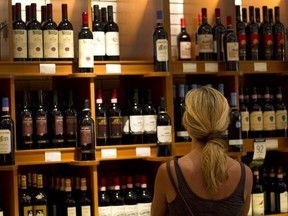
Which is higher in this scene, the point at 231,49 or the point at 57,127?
the point at 231,49

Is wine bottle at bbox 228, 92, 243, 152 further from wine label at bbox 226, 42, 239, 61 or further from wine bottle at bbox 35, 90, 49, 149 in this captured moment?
wine bottle at bbox 35, 90, 49, 149

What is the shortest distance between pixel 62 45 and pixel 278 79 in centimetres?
178

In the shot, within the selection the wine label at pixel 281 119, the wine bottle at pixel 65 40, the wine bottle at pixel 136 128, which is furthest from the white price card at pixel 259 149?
the wine bottle at pixel 65 40

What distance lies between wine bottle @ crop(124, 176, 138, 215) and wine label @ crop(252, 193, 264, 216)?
35.2 inches

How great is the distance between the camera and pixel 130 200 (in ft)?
13.3

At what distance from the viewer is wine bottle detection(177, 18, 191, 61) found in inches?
169

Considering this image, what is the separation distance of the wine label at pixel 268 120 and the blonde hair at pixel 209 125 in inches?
89.5

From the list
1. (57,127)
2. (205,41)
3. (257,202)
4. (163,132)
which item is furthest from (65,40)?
(257,202)

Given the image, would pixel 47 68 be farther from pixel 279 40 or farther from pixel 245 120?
pixel 279 40

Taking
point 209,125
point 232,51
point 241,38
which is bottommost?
point 209,125

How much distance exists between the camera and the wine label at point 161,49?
407 cm

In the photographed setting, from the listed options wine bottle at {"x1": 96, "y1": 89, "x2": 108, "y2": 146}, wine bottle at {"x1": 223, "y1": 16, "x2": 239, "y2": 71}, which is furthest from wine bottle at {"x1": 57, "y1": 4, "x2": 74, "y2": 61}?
wine bottle at {"x1": 223, "y1": 16, "x2": 239, "y2": 71}

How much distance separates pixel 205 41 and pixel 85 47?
89 centimetres

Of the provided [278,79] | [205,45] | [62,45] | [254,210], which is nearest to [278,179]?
[254,210]
